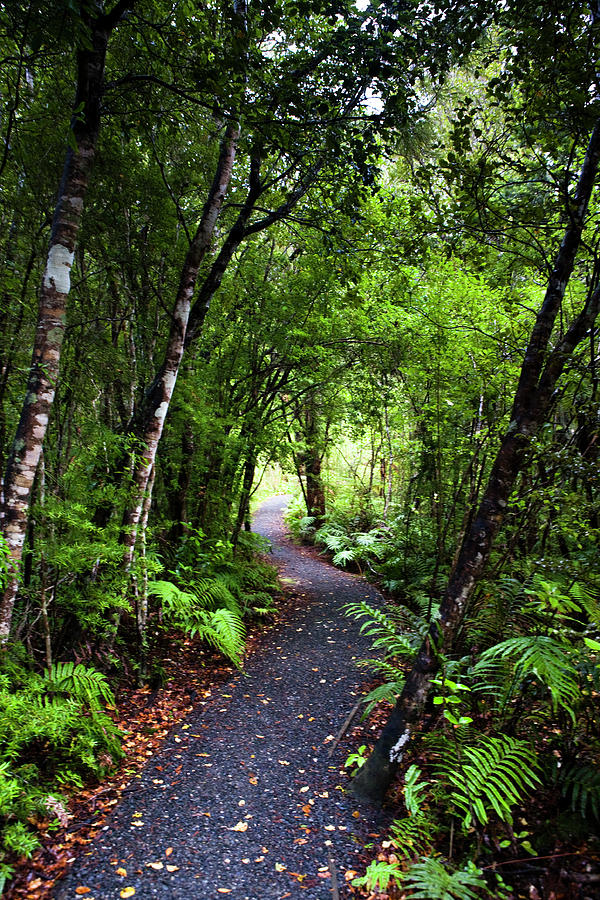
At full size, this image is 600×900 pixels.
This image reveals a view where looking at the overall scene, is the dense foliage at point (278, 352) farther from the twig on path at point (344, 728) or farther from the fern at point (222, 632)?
the twig on path at point (344, 728)

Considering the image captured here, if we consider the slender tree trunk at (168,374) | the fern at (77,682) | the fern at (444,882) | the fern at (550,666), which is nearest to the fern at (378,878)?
the fern at (444,882)

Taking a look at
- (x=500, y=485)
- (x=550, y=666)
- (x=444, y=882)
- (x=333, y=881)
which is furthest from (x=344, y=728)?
(x=500, y=485)

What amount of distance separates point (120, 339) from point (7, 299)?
2.32 meters

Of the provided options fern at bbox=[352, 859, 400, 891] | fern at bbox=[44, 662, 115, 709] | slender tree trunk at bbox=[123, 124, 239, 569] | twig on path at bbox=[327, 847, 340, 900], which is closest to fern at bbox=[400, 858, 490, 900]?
fern at bbox=[352, 859, 400, 891]

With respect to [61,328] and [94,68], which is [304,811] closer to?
[61,328]

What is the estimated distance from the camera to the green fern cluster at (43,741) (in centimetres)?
268

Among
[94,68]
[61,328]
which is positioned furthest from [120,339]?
[94,68]

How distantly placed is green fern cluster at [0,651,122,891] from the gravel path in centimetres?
40

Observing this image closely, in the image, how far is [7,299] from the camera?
13.4 feet

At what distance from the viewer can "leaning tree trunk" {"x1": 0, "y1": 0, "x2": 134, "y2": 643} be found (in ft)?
10.7

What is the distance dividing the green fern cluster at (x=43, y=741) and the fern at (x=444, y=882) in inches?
88.5

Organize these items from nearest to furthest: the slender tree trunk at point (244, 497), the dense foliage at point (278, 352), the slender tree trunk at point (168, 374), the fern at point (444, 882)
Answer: the fern at point (444, 882) < the dense foliage at point (278, 352) < the slender tree trunk at point (168, 374) < the slender tree trunk at point (244, 497)

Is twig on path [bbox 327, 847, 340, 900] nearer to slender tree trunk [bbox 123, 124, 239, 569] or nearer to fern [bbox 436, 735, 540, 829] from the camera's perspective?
fern [bbox 436, 735, 540, 829]

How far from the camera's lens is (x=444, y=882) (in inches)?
91.4
